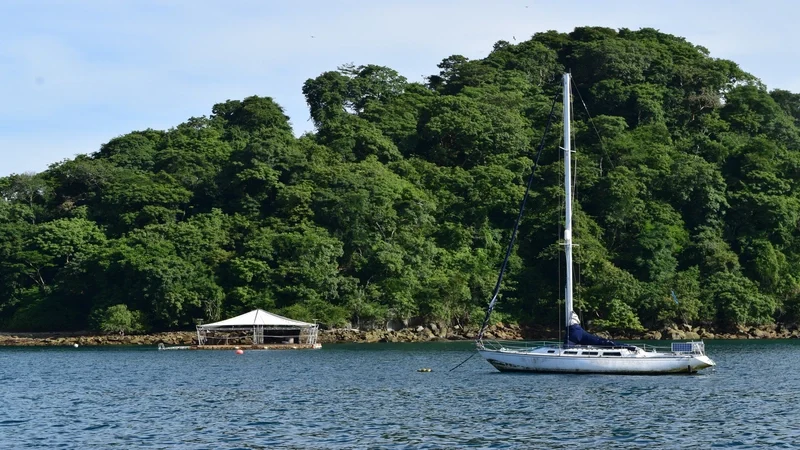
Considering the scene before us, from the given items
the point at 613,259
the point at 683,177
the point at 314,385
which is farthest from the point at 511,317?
the point at 314,385

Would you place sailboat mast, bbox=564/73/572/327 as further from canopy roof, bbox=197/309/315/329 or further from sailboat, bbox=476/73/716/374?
canopy roof, bbox=197/309/315/329

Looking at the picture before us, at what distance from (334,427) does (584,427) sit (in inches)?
303

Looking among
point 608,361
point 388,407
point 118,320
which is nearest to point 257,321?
point 118,320

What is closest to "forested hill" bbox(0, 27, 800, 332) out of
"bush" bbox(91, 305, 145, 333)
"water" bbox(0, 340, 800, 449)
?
"bush" bbox(91, 305, 145, 333)

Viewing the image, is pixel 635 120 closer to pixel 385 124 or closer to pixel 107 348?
pixel 385 124

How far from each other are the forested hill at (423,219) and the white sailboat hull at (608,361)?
122 ft

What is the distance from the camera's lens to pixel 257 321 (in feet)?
253

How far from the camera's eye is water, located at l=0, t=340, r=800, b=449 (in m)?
30.0

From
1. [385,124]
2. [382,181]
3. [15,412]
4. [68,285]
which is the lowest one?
[15,412]

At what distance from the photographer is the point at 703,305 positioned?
3438 inches

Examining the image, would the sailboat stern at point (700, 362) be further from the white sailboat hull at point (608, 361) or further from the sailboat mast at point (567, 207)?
the sailboat mast at point (567, 207)

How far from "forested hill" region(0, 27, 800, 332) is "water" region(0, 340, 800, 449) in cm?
2648

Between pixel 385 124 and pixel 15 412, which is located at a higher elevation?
pixel 385 124

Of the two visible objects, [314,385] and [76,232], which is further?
[76,232]
